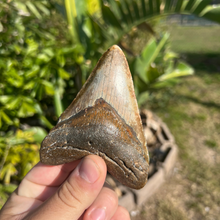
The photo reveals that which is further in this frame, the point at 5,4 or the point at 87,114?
the point at 5,4

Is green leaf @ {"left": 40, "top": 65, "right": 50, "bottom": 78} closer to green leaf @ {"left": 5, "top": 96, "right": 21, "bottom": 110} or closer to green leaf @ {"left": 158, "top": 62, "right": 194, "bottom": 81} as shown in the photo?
green leaf @ {"left": 5, "top": 96, "right": 21, "bottom": 110}

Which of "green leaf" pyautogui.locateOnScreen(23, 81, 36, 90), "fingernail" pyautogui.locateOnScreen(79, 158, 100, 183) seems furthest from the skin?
"green leaf" pyautogui.locateOnScreen(23, 81, 36, 90)

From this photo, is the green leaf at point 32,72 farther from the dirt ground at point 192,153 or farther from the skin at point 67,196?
the dirt ground at point 192,153

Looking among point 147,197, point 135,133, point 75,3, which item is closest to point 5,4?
point 75,3

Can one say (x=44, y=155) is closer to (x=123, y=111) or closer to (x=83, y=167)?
(x=83, y=167)

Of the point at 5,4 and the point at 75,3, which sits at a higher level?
the point at 5,4

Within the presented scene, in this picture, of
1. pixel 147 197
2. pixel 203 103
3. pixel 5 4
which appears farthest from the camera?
pixel 203 103

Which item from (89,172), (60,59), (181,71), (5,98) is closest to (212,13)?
(181,71)
